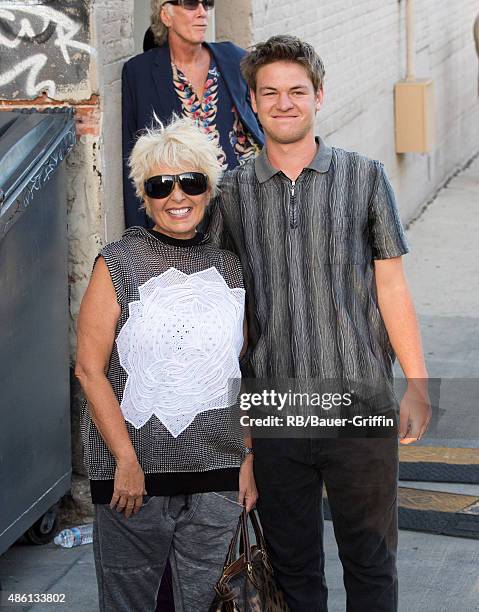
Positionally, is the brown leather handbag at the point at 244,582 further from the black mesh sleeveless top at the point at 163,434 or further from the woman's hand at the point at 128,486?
the woman's hand at the point at 128,486

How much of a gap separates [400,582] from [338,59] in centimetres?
472

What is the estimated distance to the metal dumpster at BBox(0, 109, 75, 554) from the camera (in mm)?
4039

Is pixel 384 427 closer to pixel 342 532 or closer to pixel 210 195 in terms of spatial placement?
pixel 342 532

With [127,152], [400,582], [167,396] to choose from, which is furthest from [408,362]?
[127,152]

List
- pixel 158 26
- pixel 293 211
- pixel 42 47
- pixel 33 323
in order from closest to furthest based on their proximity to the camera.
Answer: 1. pixel 293 211
2. pixel 33 323
3. pixel 42 47
4. pixel 158 26

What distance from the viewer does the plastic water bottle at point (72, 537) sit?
15.3 ft

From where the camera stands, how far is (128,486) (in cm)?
316

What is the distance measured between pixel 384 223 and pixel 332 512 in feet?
→ 2.64

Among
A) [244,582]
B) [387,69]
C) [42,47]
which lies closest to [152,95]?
[42,47]

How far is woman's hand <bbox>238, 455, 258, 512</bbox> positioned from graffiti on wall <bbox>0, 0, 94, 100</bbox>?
1948mm

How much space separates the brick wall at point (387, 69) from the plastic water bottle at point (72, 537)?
3024 millimetres

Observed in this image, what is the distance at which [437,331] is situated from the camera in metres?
7.45

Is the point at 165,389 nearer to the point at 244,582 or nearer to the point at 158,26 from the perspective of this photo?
the point at 244,582

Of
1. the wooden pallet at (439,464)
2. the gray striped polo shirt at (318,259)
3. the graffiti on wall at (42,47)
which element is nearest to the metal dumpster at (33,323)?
the graffiti on wall at (42,47)
